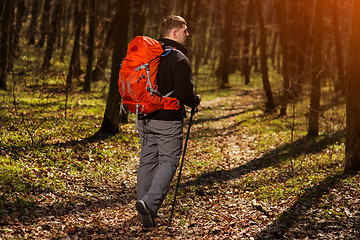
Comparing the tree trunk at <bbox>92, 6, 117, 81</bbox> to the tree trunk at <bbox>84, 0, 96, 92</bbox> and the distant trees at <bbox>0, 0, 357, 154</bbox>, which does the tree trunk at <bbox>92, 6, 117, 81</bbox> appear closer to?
the distant trees at <bbox>0, 0, 357, 154</bbox>

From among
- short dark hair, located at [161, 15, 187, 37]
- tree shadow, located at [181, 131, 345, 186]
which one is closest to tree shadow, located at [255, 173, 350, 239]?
tree shadow, located at [181, 131, 345, 186]

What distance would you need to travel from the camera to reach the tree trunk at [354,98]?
7.65m

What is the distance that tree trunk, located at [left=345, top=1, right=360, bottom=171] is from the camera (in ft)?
25.1

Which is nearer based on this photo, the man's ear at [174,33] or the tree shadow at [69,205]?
the man's ear at [174,33]

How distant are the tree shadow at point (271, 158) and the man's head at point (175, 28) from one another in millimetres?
3970

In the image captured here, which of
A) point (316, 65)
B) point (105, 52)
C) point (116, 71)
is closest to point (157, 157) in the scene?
point (116, 71)

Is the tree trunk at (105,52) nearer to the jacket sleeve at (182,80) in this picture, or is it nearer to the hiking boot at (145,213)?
the jacket sleeve at (182,80)

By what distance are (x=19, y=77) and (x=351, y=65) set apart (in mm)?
14369

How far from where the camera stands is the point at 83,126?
35.1 feet

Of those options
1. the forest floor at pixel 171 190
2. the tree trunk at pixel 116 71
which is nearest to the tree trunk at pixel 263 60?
the forest floor at pixel 171 190

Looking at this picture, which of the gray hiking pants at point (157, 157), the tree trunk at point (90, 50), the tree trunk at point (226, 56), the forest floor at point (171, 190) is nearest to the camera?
the gray hiking pants at point (157, 157)

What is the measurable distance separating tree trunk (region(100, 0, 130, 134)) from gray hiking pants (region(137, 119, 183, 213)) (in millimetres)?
5579

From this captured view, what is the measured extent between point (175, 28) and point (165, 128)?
1396 millimetres

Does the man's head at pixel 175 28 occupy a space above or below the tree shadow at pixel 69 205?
above
